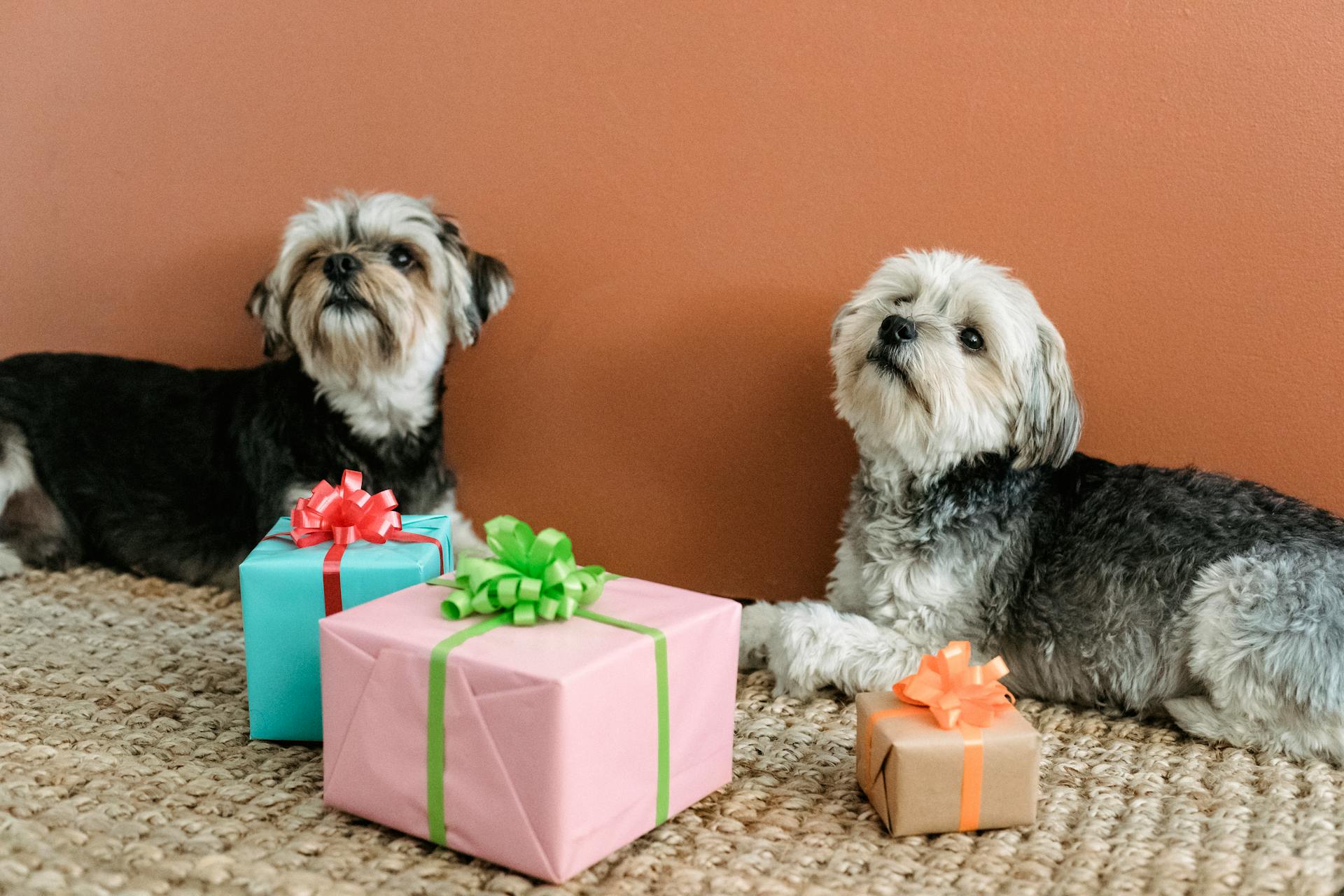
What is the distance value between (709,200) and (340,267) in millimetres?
879

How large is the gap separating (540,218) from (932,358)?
1.18 metres

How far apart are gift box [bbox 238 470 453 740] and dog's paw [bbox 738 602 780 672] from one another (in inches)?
29.2

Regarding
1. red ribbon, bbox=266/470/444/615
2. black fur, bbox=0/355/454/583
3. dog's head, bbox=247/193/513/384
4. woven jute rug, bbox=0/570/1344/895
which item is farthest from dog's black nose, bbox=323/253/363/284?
woven jute rug, bbox=0/570/1344/895

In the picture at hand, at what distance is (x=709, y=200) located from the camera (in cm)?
256

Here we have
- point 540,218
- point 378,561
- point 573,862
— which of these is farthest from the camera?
point 540,218

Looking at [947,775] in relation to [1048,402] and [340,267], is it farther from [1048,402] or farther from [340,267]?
[340,267]

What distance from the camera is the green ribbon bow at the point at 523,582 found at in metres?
1.58

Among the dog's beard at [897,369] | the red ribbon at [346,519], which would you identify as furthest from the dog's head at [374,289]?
the dog's beard at [897,369]

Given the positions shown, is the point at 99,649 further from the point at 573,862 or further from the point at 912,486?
the point at 912,486

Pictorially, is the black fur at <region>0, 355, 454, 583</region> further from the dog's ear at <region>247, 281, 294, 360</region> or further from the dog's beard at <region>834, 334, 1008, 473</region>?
the dog's beard at <region>834, 334, 1008, 473</region>

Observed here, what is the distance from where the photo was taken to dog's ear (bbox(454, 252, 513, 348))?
2590 mm

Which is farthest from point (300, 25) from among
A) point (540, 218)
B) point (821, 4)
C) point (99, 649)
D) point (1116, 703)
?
point (1116, 703)

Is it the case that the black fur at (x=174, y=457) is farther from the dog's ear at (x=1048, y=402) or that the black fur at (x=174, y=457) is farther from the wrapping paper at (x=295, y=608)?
the dog's ear at (x=1048, y=402)

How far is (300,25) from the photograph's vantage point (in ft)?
9.23
